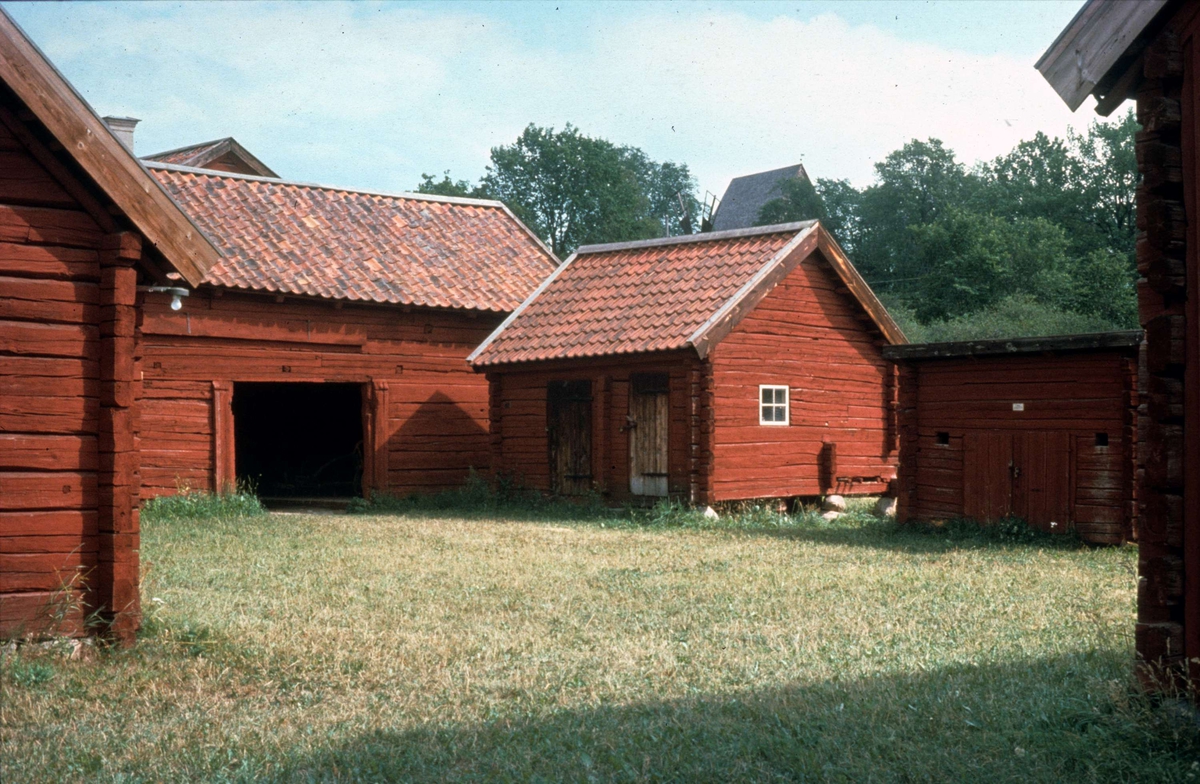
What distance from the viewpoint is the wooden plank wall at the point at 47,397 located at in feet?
26.1

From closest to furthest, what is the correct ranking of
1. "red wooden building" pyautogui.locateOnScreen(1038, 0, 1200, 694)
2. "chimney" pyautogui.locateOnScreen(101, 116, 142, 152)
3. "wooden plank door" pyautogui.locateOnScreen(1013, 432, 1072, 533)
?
"red wooden building" pyautogui.locateOnScreen(1038, 0, 1200, 694) → "wooden plank door" pyautogui.locateOnScreen(1013, 432, 1072, 533) → "chimney" pyautogui.locateOnScreen(101, 116, 142, 152)

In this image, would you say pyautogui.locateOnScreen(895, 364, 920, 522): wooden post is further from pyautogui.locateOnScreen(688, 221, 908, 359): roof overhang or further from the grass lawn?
the grass lawn

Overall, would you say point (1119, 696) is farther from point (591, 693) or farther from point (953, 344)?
point (953, 344)

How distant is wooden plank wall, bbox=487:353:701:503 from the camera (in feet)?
62.6

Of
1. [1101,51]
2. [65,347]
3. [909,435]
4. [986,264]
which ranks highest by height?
[986,264]

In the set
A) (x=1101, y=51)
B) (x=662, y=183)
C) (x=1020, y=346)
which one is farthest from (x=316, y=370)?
(x=662, y=183)

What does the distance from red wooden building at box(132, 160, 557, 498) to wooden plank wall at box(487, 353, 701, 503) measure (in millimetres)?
1500

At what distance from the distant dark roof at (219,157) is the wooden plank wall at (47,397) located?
24.7m

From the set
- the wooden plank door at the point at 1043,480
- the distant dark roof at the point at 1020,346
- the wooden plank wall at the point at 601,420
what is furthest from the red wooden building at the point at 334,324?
the wooden plank door at the point at 1043,480

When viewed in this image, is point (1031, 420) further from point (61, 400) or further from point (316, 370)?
point (316, 370)

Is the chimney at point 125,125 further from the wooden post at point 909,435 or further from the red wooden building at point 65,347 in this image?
the red wooden building at point 65,347

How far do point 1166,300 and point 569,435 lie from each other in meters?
15.1

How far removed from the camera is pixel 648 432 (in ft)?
64.6

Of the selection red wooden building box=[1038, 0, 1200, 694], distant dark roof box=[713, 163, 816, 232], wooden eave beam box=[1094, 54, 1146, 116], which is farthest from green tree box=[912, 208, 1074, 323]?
red wooden building box=[1038, 0, 1200, 694]
